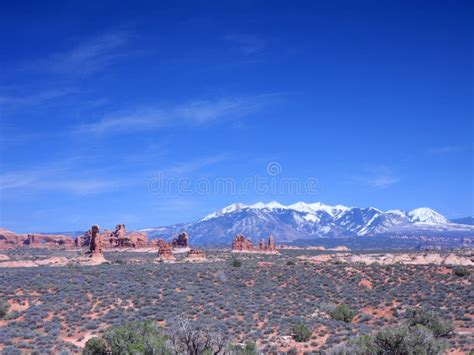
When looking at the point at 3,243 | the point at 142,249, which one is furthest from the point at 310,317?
the point at 3,243

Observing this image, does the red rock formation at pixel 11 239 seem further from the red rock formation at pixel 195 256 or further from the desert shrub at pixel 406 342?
the desert shrub at pixel 406 342

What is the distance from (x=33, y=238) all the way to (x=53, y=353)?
100823 millimetres

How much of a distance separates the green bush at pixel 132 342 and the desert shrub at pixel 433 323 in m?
12.9

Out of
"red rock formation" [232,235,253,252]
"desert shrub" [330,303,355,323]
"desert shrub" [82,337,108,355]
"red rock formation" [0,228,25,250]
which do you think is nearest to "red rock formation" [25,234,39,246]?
"red rock formation" [0,228,25,250]

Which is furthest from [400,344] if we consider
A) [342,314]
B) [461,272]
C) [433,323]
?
[461,272]

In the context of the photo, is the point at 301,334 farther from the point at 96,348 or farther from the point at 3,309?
the point at 3,309

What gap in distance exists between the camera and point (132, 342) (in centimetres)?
1656

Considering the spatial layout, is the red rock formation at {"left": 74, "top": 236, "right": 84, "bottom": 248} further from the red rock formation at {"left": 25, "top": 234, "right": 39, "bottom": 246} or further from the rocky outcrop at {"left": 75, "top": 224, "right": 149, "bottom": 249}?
the red rock formation at {"left": 25, "top": 234, "right": 39, "bottom": 246}

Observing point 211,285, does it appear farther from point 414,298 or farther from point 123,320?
point 414,298

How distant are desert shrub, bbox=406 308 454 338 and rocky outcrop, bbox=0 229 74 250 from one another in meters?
94.5

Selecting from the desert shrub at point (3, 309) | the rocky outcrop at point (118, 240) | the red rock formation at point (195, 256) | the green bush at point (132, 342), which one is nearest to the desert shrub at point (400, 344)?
the green bush at point (132, 342)

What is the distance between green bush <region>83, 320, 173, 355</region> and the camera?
1513 centimetres

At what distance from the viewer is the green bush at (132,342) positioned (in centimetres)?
1513

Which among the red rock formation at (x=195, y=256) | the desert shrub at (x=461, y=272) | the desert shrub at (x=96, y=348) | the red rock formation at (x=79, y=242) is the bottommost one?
the desert shrub at (x=96, y=348)
